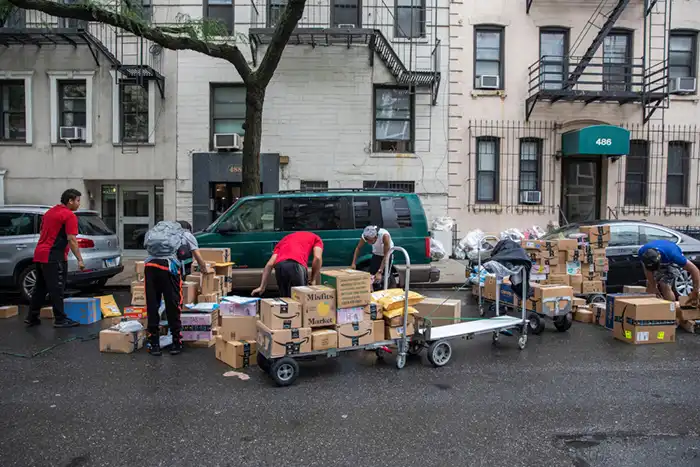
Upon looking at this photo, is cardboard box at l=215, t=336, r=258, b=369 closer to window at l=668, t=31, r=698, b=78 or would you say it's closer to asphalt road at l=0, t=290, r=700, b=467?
asphalt road at l=0, t=290, r=700, b=467

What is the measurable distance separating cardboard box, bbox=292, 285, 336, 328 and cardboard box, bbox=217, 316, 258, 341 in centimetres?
75

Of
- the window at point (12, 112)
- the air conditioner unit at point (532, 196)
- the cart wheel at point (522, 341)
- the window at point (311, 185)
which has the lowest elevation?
the cart wheel at point (522, 341)

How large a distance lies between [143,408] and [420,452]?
248 cm

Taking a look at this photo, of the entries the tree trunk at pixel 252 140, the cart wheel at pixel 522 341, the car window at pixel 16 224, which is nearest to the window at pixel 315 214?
the tree trunk at pixel 252 140

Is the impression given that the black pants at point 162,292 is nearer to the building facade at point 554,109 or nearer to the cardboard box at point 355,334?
the cardboard box at point 355,334

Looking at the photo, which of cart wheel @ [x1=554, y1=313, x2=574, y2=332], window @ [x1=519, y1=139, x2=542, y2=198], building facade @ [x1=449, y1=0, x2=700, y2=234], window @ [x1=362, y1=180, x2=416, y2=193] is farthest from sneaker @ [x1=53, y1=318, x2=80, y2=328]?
window @ [x1=519, y1=139, x2=542, y2=198]

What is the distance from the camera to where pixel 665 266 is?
24.0 ft

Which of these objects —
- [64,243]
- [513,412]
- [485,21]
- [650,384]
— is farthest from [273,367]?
[485,21]

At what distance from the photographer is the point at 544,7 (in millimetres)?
15211

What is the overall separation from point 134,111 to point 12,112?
3.62m

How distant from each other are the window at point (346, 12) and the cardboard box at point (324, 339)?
11921 mm

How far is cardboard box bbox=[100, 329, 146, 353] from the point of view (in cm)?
618

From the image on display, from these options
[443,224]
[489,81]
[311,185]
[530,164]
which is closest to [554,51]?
[489,81]

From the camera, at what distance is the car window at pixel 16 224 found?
30.4 feet
